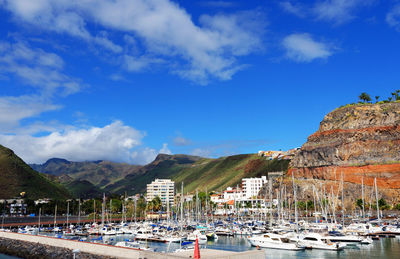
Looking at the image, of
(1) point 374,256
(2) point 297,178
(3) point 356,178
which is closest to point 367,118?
(3) point 356,178

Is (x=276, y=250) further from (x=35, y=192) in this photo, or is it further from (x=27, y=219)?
(x=35, y=192)

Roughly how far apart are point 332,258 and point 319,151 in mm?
118839

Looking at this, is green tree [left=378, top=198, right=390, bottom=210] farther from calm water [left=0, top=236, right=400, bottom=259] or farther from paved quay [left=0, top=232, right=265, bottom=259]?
paved quay [left=0, top=232, right=265, bottom=259]

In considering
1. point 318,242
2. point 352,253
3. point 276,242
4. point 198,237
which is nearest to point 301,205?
point 198,237

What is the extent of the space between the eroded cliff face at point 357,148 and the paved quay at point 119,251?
111 metres

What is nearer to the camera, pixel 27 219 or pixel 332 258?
pixel 332 258

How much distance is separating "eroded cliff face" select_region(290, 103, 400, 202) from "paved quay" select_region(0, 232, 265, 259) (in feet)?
365

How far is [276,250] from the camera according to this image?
64062mm

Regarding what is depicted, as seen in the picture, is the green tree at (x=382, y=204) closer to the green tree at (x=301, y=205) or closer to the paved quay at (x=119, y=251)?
the green tree at (x=301, y=205)

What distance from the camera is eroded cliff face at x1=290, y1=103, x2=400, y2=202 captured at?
144 meters

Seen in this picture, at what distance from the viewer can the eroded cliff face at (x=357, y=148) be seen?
474 feet

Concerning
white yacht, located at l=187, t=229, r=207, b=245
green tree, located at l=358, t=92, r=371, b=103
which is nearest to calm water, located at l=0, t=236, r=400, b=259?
white yacht, located at l=187, t=229, r=207, b=245

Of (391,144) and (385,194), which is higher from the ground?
(391,144)

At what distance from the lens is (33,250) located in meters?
57.8
